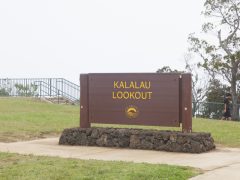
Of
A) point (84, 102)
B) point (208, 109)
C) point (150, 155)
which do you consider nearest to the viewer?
point (150, 155)

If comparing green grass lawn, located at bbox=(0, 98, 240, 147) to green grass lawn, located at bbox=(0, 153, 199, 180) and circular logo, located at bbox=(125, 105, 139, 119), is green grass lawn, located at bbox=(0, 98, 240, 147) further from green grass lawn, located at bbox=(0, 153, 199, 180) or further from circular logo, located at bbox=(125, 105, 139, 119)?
green grass lawn, located at bbox=(0, 153, 199, 180)

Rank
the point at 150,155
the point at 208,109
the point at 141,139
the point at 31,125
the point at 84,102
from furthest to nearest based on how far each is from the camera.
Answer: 1. the point at 208,109
2. the point at 31,125
3. the point at 84,102
4. the point at 141,139
5. the point at 150,155

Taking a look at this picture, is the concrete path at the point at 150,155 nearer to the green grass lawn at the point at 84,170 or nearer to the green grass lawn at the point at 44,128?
the green grass lawn at the point at 84,170

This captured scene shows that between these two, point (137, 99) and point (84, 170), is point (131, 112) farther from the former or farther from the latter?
point (84, 170)

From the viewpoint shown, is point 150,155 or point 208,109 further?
point 208,109

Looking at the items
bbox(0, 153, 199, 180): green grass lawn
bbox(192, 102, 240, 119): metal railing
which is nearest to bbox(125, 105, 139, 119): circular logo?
bbox(0, 153, 199, 180): green grass lawn

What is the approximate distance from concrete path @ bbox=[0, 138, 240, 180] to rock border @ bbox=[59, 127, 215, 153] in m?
0.27

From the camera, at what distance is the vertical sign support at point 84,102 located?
13047 millimetres

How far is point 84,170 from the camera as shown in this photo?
8297 mm

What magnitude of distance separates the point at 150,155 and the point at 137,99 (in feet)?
6.81

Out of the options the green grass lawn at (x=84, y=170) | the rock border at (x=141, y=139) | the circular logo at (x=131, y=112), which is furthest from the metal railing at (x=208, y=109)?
the green grass lawn at (x=84, y=170)

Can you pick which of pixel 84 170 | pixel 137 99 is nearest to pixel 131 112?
pixel 137 99

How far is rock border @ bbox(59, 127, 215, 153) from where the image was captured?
1113 centimetres

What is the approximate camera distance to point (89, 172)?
8.12 metres
